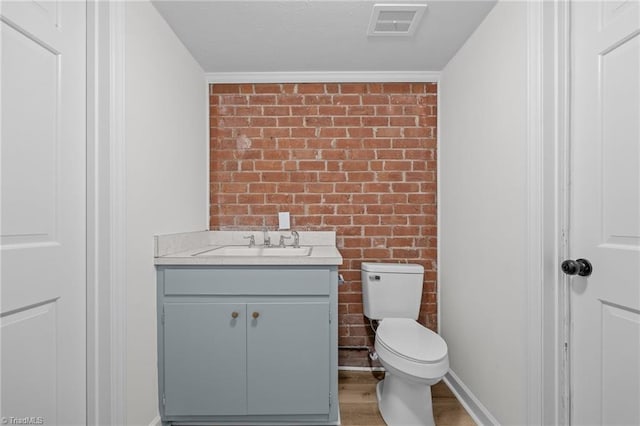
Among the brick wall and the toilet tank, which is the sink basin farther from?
the toilet tank

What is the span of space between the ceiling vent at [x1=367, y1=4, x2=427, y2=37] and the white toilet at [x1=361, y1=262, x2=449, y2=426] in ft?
4.56

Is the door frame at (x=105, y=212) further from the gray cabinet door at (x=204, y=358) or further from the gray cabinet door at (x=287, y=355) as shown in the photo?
the gray cabinet door at (x=287, y=355)

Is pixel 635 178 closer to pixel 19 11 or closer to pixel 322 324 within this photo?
pixel 322 324

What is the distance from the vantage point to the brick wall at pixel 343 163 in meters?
2.27

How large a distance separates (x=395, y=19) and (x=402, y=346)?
1699 mm

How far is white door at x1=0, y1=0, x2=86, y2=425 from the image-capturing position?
96 cm

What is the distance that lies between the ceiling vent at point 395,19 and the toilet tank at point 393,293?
141cm

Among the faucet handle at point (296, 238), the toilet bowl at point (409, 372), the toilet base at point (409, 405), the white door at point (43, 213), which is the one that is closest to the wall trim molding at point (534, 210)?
the toilet bowl at point (409, 372)

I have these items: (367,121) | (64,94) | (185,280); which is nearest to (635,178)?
(367,121)

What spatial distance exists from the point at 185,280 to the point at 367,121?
1.59 m

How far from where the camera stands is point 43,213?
1.06m

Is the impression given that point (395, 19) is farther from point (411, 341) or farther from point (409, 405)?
point (409, 405)

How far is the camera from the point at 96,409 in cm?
123

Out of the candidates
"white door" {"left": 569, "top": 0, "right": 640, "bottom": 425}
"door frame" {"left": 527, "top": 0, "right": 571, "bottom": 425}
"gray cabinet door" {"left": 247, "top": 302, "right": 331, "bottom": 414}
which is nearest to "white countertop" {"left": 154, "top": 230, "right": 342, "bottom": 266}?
"gray cabinet door" {"left": 247, "top": 302, "right": 331, "bottom": 414}
